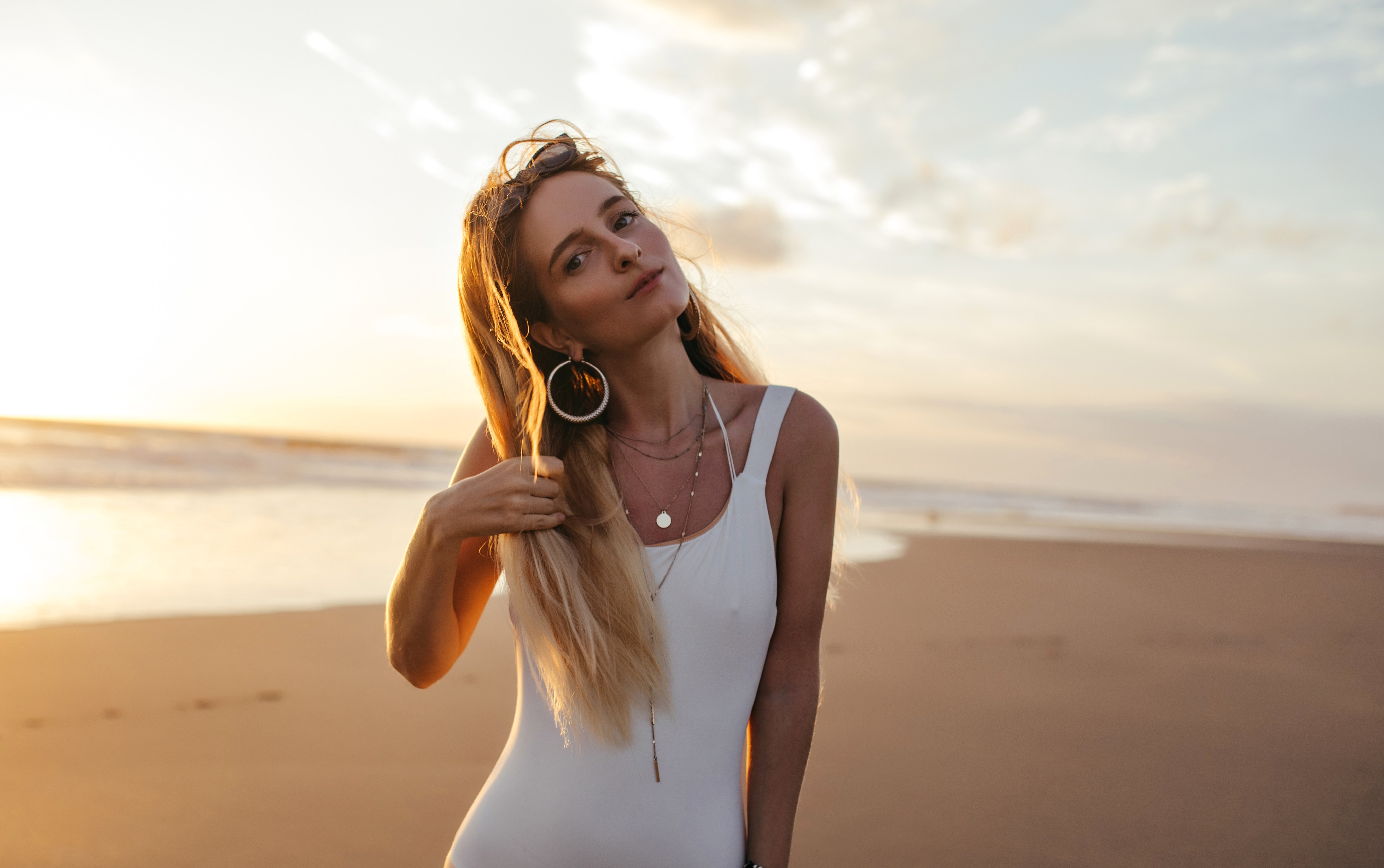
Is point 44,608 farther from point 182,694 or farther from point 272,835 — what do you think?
point 272,835

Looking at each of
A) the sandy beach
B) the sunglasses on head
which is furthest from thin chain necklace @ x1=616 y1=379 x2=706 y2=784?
the sandy beach

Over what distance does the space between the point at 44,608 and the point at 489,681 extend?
3540mm

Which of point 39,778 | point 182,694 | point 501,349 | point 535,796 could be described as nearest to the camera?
point 535,796

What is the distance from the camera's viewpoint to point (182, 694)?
15.6 ft

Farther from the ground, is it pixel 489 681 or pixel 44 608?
pixel 44 608

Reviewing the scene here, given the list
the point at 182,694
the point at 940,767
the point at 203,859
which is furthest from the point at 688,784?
the point at 182,694

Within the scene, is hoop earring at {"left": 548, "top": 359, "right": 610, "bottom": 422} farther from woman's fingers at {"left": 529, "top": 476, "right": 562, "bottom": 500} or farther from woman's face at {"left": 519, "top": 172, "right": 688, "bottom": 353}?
woman's fingers at {"left": 529, "top": 476, "right": 562, "bottom": 500}

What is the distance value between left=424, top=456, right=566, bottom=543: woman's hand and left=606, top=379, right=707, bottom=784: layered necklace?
0.19 metres

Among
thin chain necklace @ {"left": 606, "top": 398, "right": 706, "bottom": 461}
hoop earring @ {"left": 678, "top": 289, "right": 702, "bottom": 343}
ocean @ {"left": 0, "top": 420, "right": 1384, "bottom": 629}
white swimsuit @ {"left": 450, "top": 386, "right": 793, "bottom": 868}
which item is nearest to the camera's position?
white swimsuit @ {"left": 450, "top": 386, "right": 793, "bottom": 868}

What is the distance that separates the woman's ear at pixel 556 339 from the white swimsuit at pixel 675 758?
1.60ft

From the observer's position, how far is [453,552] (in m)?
1.56

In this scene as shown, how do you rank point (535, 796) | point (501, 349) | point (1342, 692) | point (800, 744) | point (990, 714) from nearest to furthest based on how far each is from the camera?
point (535, 796) → point (800, 744) → point (501, 349) → point (990, 714) → point (1342, 692)

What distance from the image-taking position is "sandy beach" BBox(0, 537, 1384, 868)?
137 inches

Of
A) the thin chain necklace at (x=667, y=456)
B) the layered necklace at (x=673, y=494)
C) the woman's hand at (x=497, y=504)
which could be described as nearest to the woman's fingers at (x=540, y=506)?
the woman's hand at (x=497, y=504)
